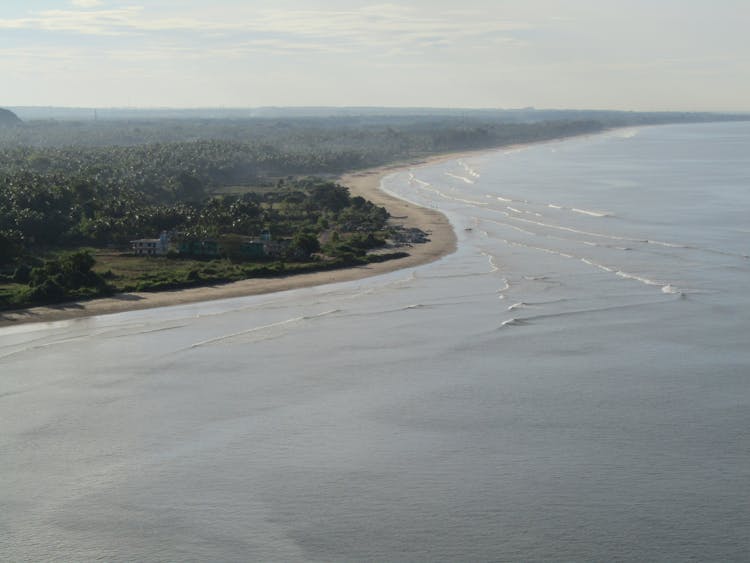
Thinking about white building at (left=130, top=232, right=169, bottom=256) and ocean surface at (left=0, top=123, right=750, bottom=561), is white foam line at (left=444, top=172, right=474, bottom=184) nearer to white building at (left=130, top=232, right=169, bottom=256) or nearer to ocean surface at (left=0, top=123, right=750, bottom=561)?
white building at (left=130, top=232, right=169, bottom=256)

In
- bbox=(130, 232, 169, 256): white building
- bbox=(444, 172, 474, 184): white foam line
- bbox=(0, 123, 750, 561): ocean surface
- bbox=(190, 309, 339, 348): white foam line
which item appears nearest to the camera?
bbox=(0, 123, 750, 561): ocean surface

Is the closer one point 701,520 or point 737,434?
point 701,520

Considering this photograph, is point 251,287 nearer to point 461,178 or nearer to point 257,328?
point 257,328

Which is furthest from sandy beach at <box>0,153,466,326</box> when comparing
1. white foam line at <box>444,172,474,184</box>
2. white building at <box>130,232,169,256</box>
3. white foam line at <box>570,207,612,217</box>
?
white foam line at <box>444,172,474,184</box>

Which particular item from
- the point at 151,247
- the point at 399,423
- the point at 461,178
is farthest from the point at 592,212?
the point at 399,423

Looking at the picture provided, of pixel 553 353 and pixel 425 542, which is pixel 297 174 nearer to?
pixel 553 353

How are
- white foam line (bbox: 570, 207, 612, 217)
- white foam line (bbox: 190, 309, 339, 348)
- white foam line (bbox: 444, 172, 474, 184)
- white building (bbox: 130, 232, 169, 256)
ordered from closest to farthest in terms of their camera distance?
white foam line (bbox: 190, 309, 339, 348)
white building (bbox: 130, 232, 169, 256)
white foam line (bbox: 570, 207, 612, 217)
white foam line (bbox: 444, 172, 474, 184)

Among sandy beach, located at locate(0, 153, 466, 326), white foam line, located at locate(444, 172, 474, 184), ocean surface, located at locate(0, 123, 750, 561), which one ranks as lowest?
ocean surface, located at locate(0, 123, 750, 561)

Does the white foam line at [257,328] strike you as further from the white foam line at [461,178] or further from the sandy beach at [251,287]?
the white foam line at [461,178]

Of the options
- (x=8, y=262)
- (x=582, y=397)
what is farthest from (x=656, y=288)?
(x=8, y=262)
